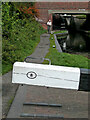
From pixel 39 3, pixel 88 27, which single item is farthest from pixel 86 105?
pixel 88 27

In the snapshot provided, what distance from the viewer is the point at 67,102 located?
4012mm

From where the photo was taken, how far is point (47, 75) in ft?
9.20

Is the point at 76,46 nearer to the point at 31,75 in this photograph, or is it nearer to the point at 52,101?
the point at 52,101

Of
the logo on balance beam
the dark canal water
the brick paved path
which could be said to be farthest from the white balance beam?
the dark canal water

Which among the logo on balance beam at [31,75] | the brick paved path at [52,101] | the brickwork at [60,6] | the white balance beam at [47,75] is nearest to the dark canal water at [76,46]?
the brick paved path at [52,101]

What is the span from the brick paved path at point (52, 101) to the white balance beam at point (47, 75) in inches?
34.6

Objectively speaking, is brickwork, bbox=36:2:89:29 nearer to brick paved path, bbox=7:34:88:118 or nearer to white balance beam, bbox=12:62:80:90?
brick paved path, bbox=7:34:88:118

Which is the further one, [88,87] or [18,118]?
[88,87]

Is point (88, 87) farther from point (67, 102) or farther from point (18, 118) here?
point (18, 118)

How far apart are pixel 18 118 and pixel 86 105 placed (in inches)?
59.7

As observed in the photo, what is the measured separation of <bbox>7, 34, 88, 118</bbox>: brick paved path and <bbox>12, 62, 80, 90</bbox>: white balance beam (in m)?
0.88

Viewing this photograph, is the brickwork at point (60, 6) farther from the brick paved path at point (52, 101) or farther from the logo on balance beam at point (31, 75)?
the logo on balance beam at point (31, 75)

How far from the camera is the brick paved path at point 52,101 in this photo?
11.5 feet

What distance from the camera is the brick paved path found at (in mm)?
3510
